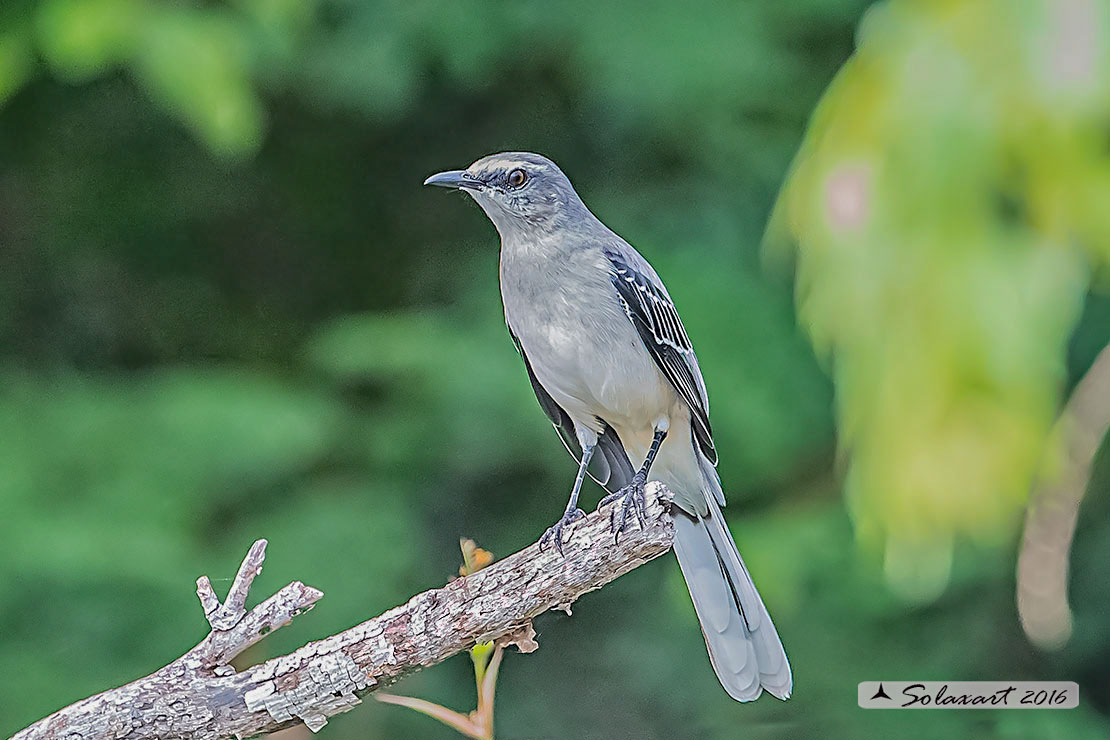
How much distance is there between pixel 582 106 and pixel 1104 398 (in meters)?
2.67

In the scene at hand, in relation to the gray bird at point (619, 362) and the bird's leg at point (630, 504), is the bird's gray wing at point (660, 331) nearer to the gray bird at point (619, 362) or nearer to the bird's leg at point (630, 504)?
the gray bird at point (619, 362)

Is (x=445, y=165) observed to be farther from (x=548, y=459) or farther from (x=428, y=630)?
(x=428, y=630)

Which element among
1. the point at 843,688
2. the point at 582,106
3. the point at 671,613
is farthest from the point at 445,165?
the point at 843,688

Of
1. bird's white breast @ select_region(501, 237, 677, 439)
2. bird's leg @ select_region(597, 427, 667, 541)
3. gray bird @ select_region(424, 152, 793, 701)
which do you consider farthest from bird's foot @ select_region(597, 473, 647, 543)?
bird's white breast @ select_region(501, 237, 677, 439)

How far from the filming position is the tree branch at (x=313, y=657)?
201 cm

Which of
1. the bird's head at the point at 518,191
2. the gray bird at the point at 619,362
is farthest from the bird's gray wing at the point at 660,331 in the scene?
the bird's head at the point at 518,191

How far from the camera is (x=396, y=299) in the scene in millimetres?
5070

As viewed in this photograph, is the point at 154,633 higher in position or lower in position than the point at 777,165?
lower

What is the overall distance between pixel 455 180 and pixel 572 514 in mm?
656

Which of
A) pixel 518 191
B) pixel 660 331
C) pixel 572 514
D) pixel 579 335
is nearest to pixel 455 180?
pixel 518 191

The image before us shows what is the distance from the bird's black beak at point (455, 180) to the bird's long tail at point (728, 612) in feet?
2.41

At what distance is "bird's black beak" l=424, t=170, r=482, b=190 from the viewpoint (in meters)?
2.35

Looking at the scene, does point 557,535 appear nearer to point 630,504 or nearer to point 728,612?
point 630,504

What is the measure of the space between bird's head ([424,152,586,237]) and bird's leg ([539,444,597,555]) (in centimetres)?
47
